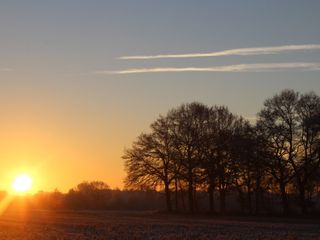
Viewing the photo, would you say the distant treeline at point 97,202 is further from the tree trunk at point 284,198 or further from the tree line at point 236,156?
the tree trunk at point 284,198

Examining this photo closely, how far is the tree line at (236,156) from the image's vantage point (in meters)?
69.8

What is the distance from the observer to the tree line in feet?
229

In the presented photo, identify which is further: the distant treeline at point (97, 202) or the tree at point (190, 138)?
the distant treeline at point (97, 202)

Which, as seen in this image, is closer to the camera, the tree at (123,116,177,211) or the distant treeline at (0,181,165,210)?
the tree at (123,116,177,211)

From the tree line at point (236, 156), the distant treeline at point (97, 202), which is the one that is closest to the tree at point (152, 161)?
the tree line at point (236, 156)

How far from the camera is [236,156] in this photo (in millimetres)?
73562

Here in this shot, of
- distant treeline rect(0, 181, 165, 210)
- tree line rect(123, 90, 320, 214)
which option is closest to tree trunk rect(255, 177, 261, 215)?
tree line rect(123, 90, 320, 214)

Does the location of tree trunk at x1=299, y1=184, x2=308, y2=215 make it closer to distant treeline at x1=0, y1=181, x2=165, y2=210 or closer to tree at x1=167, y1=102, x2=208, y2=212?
tree at x1=167, y1=102, x2=208, y2=212

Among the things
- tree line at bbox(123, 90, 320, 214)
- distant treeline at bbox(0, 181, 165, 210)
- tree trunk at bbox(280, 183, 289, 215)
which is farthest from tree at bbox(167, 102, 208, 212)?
distant treeline at bbox(0, 181, 165, 210)

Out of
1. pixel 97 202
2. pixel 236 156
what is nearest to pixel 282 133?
pixel 236 156

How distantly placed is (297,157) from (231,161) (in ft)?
27.8

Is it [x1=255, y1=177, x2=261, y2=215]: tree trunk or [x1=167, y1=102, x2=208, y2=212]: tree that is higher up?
[x1=167, y1=102, x2=208, y2=212]: tree

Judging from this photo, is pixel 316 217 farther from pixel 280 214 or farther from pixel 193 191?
pixel 193 191

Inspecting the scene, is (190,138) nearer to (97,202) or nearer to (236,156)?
(236,156)
